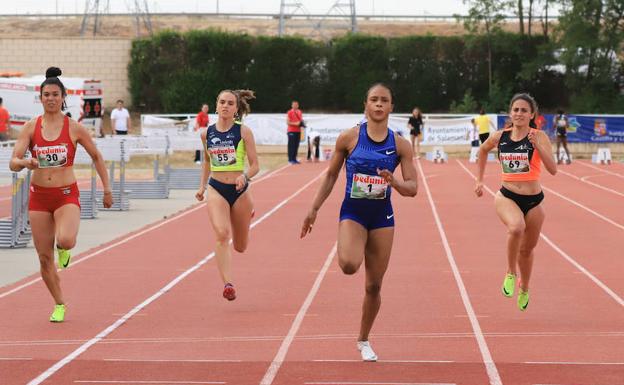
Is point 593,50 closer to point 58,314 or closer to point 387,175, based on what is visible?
point 58,314

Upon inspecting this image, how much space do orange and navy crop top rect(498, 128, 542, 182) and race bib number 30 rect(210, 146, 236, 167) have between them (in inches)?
90.8

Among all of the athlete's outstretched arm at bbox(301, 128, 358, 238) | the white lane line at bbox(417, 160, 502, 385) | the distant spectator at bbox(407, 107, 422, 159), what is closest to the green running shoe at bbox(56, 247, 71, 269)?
the athlete's outstretched arm at bbox(301, 128, 358, 238)

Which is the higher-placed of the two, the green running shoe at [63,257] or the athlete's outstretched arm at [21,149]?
the athlete's outstretched arm at [21,149]

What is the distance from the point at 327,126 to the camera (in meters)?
43.8

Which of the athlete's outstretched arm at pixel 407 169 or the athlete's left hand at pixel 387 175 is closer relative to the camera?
the athlete's left hand at pixel 387 175

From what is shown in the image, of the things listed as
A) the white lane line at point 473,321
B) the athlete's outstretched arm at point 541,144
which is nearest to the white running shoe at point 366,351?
the white lane line at point 473,321

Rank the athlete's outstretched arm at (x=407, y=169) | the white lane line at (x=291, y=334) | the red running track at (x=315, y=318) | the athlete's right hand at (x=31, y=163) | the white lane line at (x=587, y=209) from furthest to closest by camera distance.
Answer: the white lane line at (x=587, y=209) < the athlete's right hand at (x=31, y=163) < the athlete's outstretched arm at (x=407, y=169) < the red running track at (x=315, y=318) < the white lane line at (x=291, y=334)

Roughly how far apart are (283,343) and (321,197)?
1345 mm

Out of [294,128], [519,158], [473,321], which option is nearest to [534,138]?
[519,158]

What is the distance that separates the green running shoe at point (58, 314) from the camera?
398 inches

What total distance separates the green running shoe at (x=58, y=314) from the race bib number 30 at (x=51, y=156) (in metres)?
1.12

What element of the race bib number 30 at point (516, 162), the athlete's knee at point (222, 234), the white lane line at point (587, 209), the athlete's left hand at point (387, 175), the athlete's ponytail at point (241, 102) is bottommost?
the white lane line at point (587, 209)

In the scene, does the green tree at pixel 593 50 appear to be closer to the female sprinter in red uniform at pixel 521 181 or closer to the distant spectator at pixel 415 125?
the distant spectator at pixel 415 125

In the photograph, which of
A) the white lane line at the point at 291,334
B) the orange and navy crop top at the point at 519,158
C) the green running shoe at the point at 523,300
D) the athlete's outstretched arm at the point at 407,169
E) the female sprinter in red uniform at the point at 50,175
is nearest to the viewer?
the white lane line at the point at 291,334
